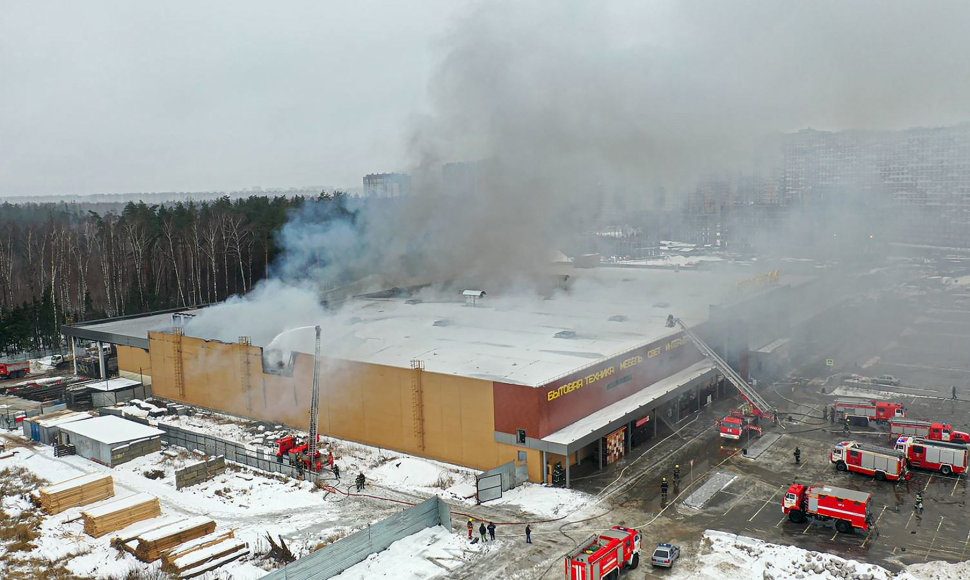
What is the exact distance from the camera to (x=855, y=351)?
44531 mm

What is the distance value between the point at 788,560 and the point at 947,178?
1575 inches

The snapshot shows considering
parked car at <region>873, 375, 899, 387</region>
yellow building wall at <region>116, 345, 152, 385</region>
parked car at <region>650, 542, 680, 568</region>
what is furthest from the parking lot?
yellow building wall at <region>116, 345, 152, 385</region>

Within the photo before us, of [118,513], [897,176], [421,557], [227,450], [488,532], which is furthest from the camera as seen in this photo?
[897,176]

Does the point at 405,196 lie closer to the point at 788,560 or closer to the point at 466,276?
the point at 466,276

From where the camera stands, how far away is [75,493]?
71.3ft

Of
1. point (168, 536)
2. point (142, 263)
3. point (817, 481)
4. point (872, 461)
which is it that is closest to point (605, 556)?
point (817, 481)

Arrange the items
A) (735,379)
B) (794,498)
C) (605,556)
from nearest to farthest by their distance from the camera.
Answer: (605,556), (794,498), (735,379)

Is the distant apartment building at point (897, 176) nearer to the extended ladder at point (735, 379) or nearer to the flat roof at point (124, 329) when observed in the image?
the extended ladder at point (735, 379)

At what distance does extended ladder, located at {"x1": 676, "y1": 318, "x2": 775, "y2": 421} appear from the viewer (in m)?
28.9

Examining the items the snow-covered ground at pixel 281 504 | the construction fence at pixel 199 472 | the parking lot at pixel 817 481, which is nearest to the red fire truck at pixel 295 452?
the snow-covered ground at pixel 281 504

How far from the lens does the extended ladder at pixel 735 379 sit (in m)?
28.9

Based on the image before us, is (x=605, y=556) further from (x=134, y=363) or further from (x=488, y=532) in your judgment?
(x=134, y=363)

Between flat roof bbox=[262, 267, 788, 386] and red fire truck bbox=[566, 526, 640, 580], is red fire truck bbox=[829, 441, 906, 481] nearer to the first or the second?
flat roof bbox=[262, 267, 788, 386]

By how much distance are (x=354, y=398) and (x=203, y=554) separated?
10.8 m
